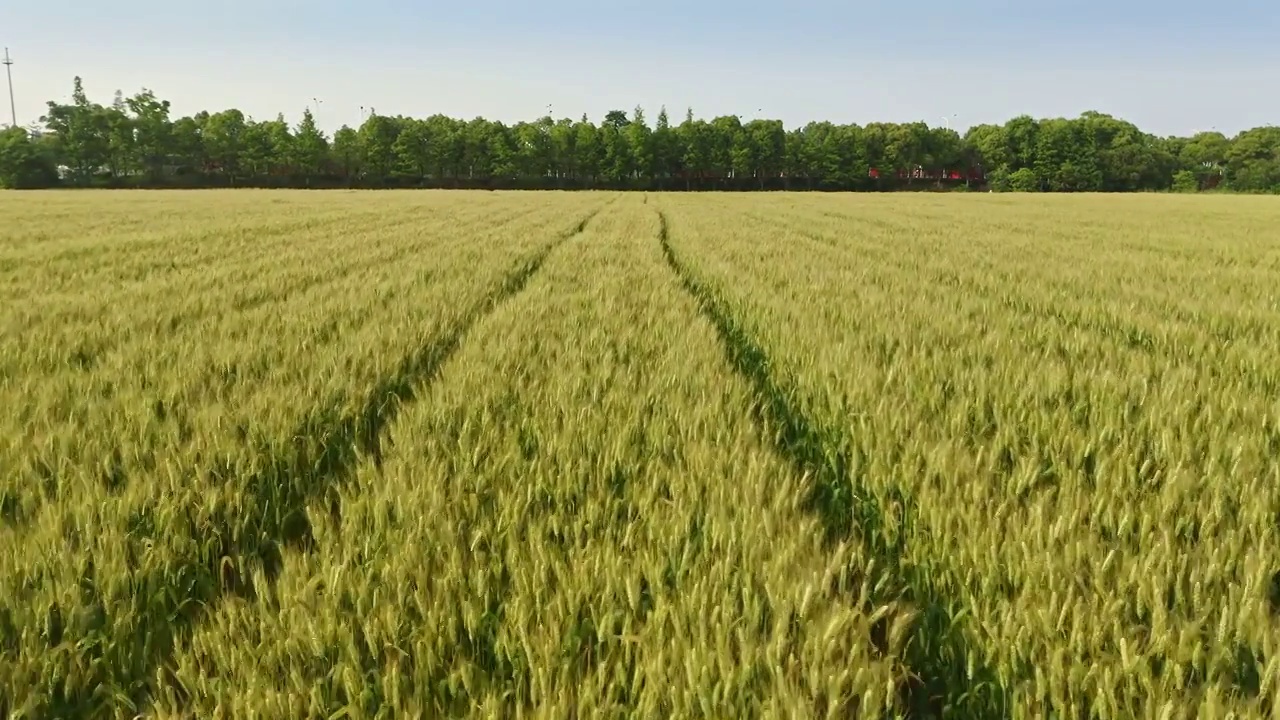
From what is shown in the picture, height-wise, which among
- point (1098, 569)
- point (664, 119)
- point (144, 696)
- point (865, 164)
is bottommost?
point (144, 696)

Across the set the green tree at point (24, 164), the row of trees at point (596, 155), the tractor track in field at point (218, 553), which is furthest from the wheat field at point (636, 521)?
the green tree at point (24, 164)

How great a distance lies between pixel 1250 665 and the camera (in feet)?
4.35

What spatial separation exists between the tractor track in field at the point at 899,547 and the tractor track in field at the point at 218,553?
1.46 meters

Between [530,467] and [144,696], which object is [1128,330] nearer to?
[530,467]

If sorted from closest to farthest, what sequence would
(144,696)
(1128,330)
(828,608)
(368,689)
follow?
(368,689) → (144,696) → (828,608) → (1128,330)

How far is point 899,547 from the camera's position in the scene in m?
1.95

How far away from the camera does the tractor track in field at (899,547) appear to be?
4.48 ft

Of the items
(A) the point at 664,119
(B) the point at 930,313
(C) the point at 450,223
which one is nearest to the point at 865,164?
(A) the point at 664,119

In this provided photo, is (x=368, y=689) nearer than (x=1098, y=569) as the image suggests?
Yes

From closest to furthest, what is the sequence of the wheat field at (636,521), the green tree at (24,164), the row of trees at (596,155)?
the wheat field at (636,521)
the green tree at (24,164)
the row of trees at (596,155)

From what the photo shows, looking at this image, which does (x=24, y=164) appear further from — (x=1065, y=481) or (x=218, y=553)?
(x=1065, y=481)

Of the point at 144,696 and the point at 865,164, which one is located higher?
the point at 865,164

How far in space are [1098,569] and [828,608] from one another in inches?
25.2

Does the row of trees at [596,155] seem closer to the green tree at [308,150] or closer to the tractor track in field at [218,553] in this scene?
the green tree at [308,150]
